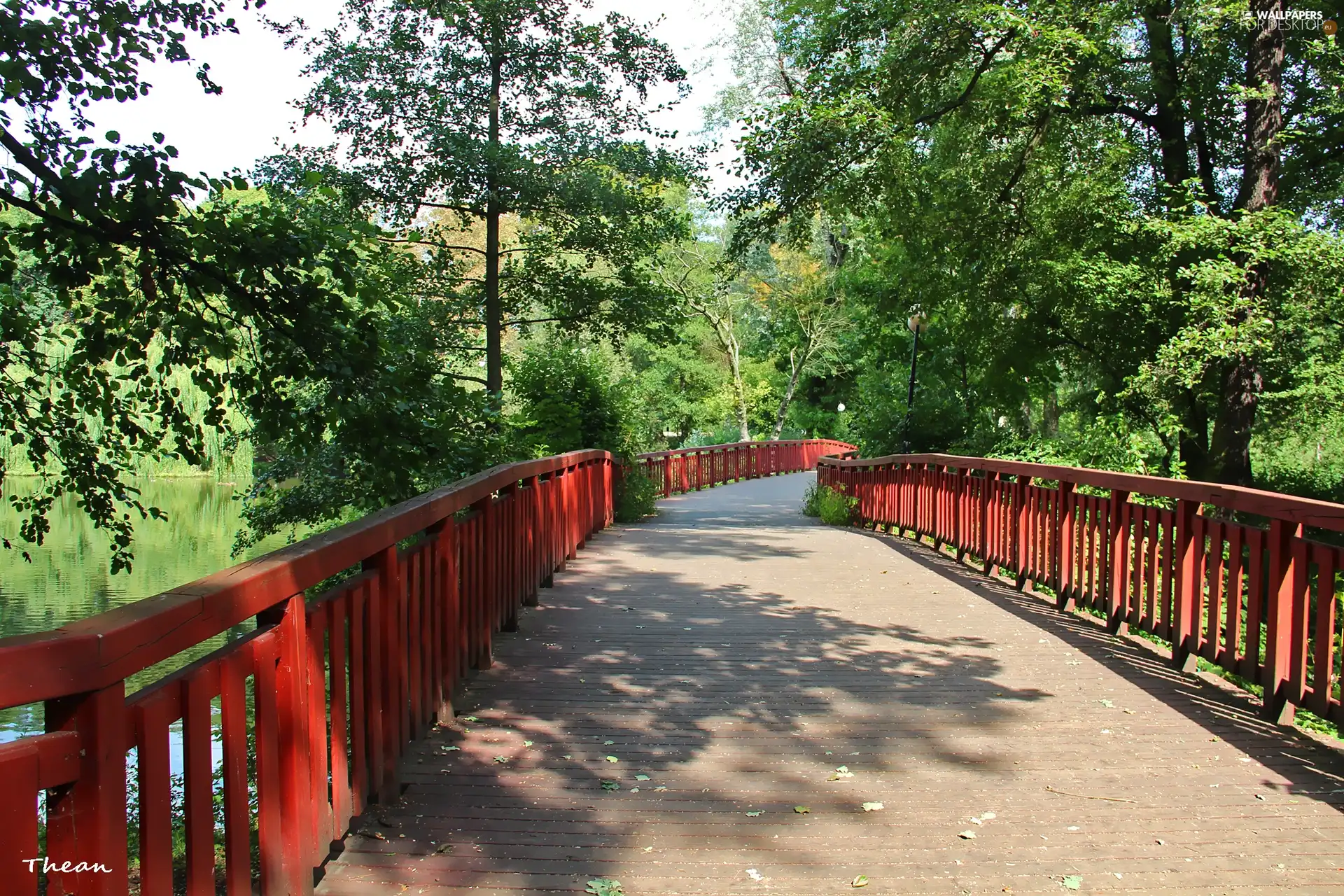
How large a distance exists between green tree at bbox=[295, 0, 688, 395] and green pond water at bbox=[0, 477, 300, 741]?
5953mm

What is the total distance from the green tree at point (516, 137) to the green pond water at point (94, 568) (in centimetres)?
595

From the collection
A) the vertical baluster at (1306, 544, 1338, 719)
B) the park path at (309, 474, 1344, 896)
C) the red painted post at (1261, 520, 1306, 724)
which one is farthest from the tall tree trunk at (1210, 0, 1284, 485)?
the vertical baluster at (1306, 544, 1338, 719)

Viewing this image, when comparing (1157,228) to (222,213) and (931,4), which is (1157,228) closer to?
(931,4)

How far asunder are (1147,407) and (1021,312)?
107 inches

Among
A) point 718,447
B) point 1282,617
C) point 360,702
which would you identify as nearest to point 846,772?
point 360,702

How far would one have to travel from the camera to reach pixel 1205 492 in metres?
5.50

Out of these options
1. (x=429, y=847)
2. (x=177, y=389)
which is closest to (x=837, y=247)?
(x=177, y=389)

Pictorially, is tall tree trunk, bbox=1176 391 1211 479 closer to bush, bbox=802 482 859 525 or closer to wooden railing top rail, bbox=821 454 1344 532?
bush, bbox=802 482 859 525

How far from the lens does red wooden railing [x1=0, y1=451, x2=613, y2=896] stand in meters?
1.75

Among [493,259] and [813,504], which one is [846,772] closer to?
[813,504]

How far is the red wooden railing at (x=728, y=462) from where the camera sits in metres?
23.6

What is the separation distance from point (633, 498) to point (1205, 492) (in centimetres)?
1139

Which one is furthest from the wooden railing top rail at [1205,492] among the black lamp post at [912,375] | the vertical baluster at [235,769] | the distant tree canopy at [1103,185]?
the black lamp post at [912,375]

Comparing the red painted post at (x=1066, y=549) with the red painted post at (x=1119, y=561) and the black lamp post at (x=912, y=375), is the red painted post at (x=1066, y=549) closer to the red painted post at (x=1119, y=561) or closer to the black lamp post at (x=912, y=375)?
the red painted post at (x=1119, y=561)
